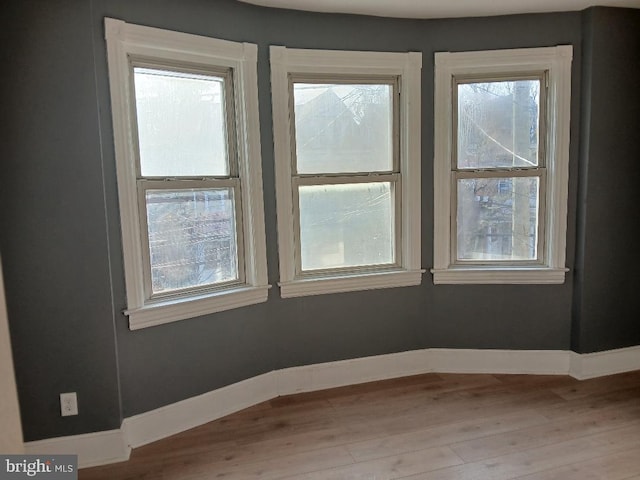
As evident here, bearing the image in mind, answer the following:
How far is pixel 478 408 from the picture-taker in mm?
2910

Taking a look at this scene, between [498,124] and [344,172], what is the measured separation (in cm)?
112

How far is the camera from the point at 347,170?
10.4 ft

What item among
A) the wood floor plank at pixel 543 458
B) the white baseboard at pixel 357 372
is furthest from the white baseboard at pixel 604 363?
the wood floor plank at pixel 543 458

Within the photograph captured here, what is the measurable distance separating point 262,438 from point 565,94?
2.88 m

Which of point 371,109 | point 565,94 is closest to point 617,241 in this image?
point 565,94

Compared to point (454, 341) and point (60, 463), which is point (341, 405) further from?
point (60, 463)

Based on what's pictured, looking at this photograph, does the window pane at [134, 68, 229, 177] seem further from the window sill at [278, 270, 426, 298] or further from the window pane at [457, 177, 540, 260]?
the window pane at [457, 177, 540, 260]

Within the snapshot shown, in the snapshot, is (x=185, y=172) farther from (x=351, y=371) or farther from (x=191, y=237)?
(x=351, y=371)

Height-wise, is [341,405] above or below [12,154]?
below

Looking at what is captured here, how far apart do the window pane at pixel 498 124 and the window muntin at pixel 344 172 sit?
19.7 inches

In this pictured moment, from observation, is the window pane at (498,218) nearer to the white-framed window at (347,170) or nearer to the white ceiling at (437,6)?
the white-framed window at (347,170)

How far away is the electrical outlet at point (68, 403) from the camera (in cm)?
233

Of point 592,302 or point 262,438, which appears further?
point 592,302

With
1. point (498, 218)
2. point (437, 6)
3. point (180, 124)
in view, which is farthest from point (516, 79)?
point (180, 124)
